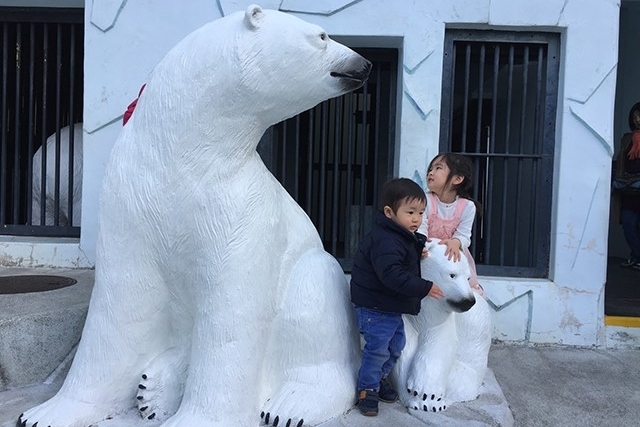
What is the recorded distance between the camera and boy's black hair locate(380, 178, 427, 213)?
2.08m

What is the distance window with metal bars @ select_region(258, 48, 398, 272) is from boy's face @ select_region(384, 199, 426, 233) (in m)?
1.72

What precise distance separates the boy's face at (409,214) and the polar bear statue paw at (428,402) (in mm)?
614

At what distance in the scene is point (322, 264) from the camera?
7.08ft

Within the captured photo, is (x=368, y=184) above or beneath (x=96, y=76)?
beneath

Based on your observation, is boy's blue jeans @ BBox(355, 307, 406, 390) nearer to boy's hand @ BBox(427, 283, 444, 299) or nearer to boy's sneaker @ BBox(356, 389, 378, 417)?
boy's sneaker @ BBox(356, 389, 378, 417)

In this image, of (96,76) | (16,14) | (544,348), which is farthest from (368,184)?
(16,14)

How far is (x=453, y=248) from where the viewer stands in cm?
222

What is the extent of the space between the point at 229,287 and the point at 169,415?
0.53 m

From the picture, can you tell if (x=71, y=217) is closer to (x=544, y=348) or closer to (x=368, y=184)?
(x=368, y=184)

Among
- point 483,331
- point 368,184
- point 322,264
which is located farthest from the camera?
point 368,184

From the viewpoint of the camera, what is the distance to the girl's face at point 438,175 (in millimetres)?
2408

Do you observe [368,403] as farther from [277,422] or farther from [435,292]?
[435,292]

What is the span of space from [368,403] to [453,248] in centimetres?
66

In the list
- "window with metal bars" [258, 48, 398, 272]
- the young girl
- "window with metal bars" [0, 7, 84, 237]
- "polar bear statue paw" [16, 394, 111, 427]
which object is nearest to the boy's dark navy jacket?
the young girl
